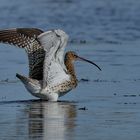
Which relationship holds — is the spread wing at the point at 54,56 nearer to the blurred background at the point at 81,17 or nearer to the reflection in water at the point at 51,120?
the reflection in water at the point at 51,120

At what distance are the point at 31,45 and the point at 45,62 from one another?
0.57 m

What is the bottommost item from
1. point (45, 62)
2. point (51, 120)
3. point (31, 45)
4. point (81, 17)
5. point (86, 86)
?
point (51, 120)

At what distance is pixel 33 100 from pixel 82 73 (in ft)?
9.88

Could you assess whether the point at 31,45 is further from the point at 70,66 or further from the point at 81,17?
the point at 81,17

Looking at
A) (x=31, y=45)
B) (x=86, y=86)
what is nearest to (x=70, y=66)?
(x=86, y=86)

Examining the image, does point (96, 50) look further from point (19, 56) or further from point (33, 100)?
point (33, 100)

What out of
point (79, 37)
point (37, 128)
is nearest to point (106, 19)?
point (79, 37)

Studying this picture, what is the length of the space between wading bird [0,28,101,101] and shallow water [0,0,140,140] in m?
0.22

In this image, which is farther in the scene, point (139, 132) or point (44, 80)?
point (44, 80)

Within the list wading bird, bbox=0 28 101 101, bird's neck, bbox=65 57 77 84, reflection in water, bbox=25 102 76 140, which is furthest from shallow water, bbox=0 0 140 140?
bird's neck, bbox=65 57 77 84

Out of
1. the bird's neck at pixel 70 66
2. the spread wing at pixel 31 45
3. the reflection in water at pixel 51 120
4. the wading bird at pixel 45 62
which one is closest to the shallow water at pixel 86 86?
the reflection in water at pixel 51 120

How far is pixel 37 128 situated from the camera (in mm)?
11984

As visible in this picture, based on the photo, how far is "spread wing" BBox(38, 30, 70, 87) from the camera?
49.2ft

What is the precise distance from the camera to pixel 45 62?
1546cm
